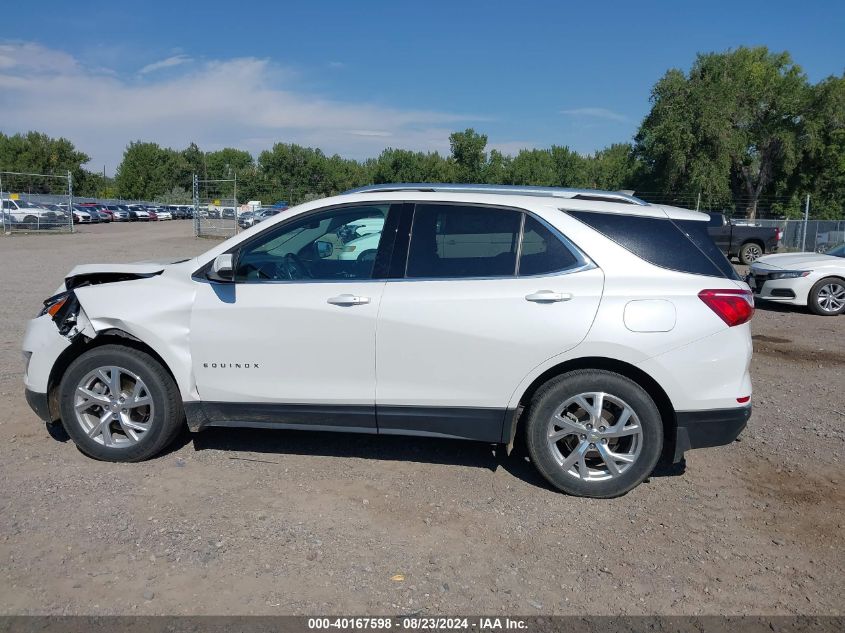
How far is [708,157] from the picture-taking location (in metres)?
39.9

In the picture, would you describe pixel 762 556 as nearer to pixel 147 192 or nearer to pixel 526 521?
pixel 526 521

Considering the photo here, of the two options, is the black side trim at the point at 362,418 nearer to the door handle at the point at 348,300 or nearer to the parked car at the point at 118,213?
the door handle at the point at 348,300

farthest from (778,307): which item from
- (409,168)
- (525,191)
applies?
(409,168)

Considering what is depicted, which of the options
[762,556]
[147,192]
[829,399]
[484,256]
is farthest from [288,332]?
[147,192]

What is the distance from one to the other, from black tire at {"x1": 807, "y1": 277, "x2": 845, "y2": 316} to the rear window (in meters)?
8.64

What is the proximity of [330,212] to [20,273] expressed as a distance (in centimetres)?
1470

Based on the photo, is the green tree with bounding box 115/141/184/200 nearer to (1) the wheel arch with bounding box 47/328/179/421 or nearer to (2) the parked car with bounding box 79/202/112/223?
(2) the parked car with bounding box 79/202/112/223

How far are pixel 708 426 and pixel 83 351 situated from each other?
4092 millimetres

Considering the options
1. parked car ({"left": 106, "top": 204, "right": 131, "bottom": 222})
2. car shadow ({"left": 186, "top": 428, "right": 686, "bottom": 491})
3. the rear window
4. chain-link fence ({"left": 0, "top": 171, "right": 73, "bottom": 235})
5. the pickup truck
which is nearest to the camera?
the rear window

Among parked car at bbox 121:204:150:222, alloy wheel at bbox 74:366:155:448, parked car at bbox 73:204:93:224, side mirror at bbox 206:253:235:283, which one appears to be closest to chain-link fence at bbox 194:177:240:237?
parked car at bbox 73:204:93:224

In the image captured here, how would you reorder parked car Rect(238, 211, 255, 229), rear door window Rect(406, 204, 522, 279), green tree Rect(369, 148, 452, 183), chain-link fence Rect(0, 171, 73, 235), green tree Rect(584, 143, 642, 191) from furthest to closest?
green tree Rect(369, 148, 452, 183), green tree Rect(584, 143, 642, 191), chain-link fence Rect(0, 171, 73, 235), parked car Rect(238, 211, 255, 229), rear door window Rect(406, 204, 522, 279)

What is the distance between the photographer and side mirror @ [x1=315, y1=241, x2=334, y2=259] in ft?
16.7

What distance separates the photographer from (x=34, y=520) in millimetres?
4027

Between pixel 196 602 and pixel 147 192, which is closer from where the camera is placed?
pixel 196 602
